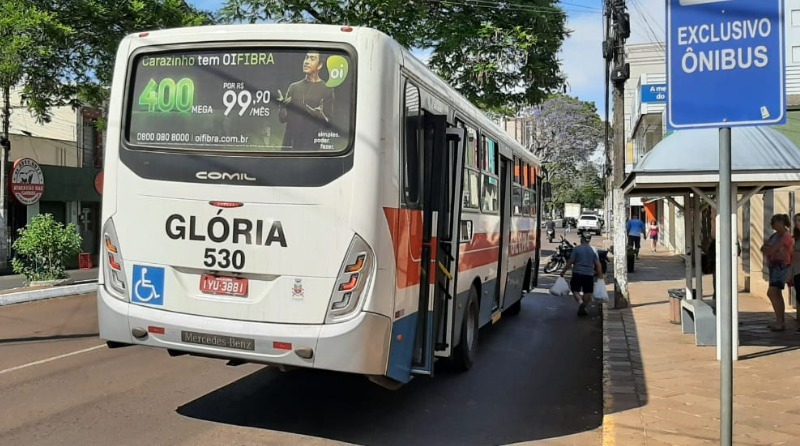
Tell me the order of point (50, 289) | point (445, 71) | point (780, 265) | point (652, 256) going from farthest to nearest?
point (652, 256), point (445, 71), point (50, 289), point (780, 265)

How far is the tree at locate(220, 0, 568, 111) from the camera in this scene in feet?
52.8

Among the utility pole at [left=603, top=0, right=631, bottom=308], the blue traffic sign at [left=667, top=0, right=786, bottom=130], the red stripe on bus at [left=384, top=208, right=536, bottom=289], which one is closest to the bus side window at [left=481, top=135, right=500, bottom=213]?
the red stripe on bus at [left=384, top=208, right=536, bottom=289]

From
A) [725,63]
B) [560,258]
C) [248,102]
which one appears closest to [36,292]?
[248,102]

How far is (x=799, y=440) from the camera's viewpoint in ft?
17.1

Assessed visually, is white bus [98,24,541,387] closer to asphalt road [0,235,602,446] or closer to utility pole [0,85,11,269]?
asphalt road [0,235,602,446]

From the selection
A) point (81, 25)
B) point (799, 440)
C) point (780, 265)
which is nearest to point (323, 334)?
point (799, 440)

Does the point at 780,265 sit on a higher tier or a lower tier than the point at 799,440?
higher

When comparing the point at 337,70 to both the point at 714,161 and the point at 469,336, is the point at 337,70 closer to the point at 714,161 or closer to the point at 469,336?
the point at 469,336

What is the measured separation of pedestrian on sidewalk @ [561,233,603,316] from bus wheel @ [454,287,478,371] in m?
5.07

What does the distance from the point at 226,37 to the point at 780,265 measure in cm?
789

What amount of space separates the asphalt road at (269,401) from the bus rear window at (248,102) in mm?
2316

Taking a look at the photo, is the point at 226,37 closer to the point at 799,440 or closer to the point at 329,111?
the point at 329,111

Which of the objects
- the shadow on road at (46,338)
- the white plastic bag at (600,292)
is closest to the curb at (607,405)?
the white plastic bag at (600,292)

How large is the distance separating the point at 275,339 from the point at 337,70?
2.04 m
